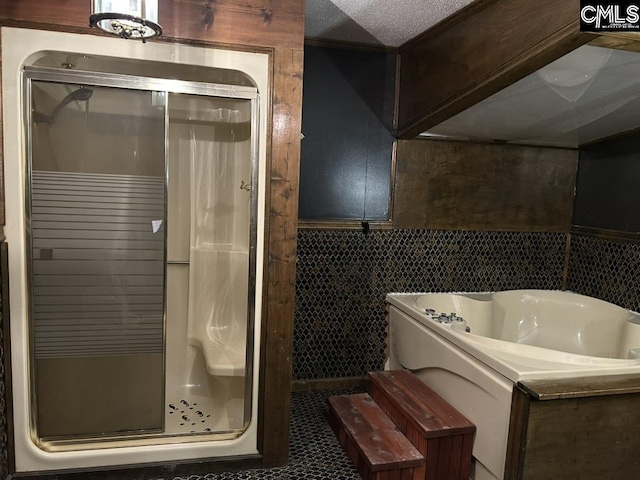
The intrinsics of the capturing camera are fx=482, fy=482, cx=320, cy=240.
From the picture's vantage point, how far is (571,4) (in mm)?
1681

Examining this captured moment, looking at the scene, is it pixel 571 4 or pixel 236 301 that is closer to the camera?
pixel 571 4

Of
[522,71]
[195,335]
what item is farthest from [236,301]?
[522,71]

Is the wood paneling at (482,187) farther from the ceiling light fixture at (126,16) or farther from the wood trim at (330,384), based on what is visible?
the ceiling light fixture at (126,16)

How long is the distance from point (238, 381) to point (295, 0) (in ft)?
6.20

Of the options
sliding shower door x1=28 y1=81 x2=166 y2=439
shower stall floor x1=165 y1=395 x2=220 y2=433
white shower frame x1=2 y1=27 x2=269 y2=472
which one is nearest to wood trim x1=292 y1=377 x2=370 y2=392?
shower stall floor x1=165 y1=395 x2=220 y2=433

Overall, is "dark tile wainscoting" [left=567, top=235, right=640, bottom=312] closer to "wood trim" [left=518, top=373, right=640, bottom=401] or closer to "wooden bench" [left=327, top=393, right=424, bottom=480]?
"wood trim" [left=518, top=373, right=640, bottom=401]

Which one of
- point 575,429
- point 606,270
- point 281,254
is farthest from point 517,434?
point 606,270

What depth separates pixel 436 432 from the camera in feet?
6.86

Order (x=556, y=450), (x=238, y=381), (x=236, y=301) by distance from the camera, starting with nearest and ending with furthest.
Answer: (x=556, y=450) < (x=238, y=381) < (x=236, y=301)

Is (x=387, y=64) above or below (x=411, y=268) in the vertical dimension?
above

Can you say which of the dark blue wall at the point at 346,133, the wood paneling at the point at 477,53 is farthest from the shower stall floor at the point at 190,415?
the wood paneling at the point at 477,53

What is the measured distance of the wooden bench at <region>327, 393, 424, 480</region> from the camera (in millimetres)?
2059

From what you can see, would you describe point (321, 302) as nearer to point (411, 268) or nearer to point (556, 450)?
point (411, 268)

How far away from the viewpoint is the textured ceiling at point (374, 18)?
233cm
